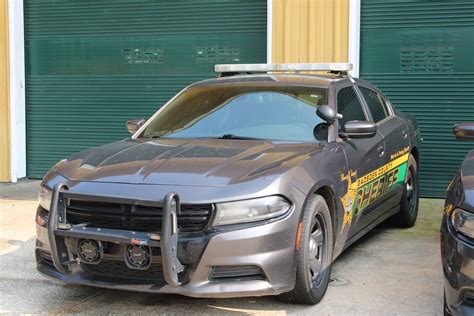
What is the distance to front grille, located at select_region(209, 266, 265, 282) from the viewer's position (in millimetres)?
3561

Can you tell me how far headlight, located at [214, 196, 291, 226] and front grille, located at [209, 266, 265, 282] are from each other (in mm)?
271

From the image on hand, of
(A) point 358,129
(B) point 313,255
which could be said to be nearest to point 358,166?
(A) point 358,129

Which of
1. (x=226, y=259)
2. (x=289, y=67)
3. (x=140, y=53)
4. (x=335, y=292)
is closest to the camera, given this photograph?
(x=226, y=259)

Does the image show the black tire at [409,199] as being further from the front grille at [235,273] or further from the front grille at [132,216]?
the front grille at [132,216]

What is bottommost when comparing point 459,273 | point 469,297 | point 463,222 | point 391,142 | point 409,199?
point 409,199

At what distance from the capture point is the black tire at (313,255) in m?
3.83

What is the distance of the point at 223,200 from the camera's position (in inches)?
140

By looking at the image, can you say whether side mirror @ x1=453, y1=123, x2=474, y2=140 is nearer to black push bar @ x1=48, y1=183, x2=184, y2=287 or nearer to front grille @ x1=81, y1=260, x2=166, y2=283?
black push bar @ x1=48, y1=183, x2=184, y2=287

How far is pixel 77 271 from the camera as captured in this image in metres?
3.79

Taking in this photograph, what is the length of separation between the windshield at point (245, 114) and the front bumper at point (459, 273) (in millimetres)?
1717

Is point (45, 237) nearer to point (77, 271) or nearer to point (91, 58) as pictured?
point (77, 271)

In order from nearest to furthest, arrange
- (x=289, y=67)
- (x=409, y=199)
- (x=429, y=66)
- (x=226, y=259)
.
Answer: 1. (x=226, y=259)
2. (x=289, y=67)
3. (x=409, y=199)
4. (x=429, y=66)

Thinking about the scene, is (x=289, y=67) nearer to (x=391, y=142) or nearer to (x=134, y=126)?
(x=391, y=142)

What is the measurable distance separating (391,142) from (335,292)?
1.88 meters
